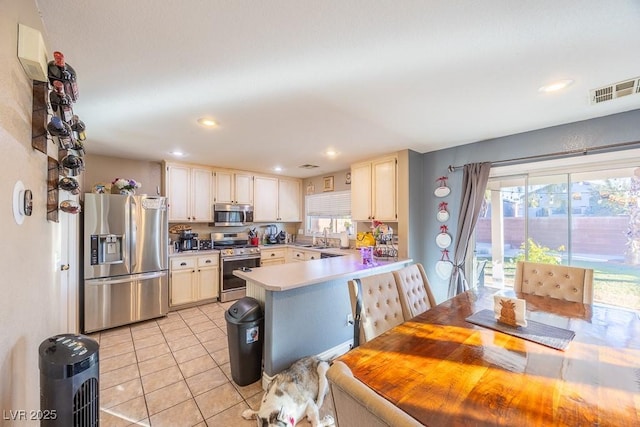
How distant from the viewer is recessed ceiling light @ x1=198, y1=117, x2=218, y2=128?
7.70 feet

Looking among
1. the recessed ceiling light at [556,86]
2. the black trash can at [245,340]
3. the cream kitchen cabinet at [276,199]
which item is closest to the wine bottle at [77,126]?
the black trash can at [245,340]

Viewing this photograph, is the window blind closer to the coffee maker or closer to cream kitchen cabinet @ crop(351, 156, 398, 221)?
cream kitchen cabinet @ crop(351, 156, 398, 221)

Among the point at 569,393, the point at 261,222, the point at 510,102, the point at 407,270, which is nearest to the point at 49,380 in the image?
the point at 569,393

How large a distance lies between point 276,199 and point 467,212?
11.2ft

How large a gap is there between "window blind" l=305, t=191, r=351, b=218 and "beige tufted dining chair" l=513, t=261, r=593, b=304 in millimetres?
2774

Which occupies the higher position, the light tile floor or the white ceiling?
the white ceiling

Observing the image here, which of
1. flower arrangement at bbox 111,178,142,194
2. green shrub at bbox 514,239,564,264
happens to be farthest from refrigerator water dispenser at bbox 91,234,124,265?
green shrub at bbox 514,239,564,264

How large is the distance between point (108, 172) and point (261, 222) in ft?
8.32

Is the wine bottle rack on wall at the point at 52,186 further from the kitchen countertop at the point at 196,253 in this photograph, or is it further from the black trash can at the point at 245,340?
the kitchen countertop at the point at 196,253

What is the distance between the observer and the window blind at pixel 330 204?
185 inches

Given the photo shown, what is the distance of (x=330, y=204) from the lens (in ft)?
16.3

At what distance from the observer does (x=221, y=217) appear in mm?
4395

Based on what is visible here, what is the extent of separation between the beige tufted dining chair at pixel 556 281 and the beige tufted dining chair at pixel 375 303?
1.31 m

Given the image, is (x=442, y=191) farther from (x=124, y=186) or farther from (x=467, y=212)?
(x=124, y=186)
